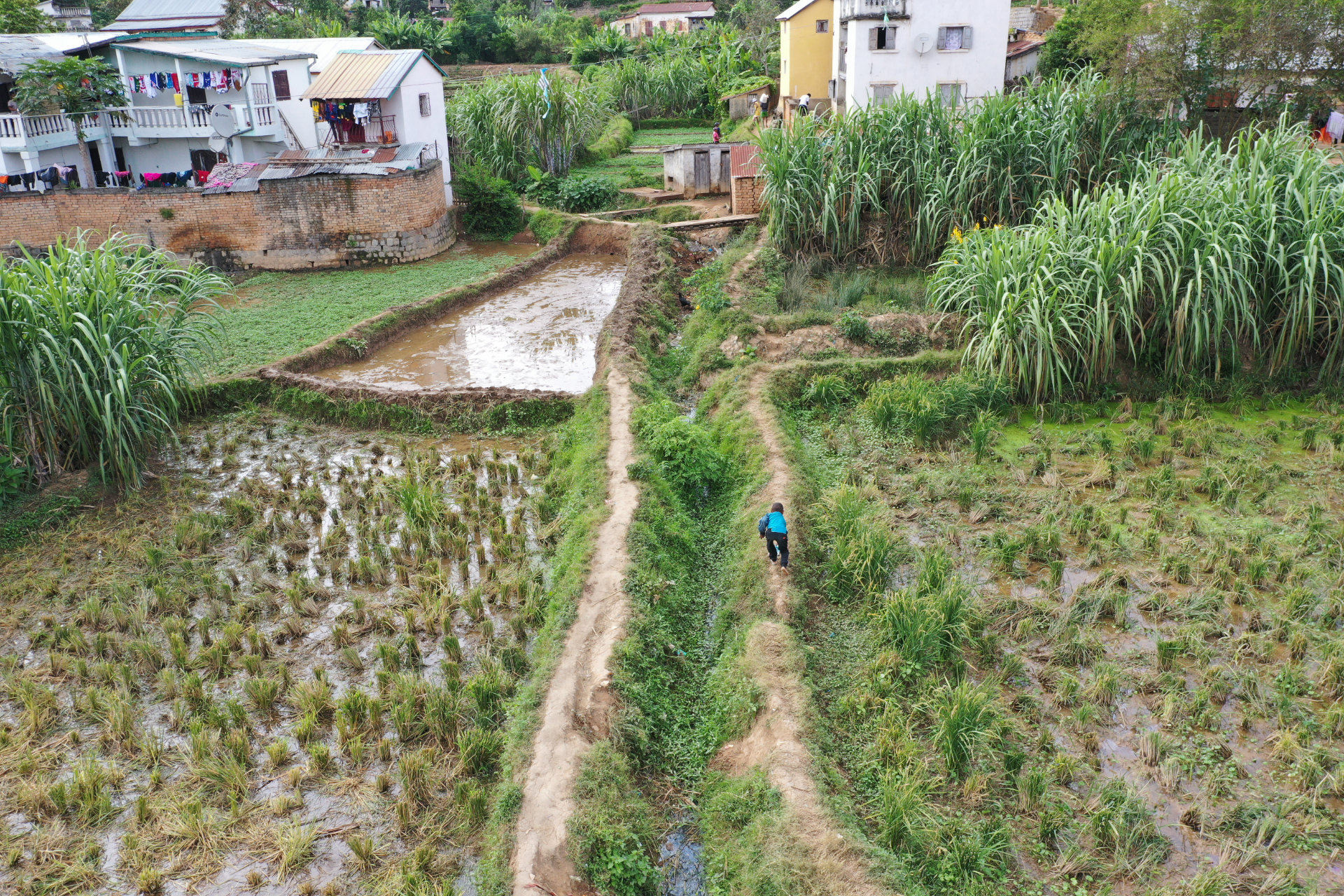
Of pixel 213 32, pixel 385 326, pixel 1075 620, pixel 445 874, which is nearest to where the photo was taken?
pixel 445 874

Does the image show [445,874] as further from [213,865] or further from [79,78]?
[79,78]

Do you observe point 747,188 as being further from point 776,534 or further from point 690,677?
point 690,677

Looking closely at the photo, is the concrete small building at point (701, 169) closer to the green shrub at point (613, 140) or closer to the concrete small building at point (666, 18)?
the green shrub at point (613, 140)

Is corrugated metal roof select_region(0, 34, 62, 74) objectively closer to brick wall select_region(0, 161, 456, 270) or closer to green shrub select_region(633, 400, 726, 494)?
brick wall select_region(0, 161, 456, 270)

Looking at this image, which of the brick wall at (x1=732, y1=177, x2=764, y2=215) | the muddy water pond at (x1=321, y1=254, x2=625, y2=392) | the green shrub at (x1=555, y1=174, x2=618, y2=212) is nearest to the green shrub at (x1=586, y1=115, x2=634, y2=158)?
the green shrub at (x1=555, y1=174, x2=618, y2=212)

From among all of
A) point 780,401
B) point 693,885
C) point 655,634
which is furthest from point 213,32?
point 693,885
